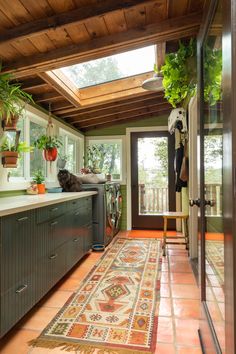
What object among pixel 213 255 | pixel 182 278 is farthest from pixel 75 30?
pixel 182 278

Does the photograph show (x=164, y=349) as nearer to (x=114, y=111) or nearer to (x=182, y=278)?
(x=182, y=278)

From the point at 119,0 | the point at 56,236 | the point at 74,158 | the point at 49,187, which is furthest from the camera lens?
the point at 74,158

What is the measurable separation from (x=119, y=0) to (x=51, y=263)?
2.18m

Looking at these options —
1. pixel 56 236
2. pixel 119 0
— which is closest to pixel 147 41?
pixel 119 0

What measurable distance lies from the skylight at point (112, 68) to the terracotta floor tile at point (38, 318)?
2.58m

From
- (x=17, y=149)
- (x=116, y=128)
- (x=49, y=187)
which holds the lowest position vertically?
(x=49, y=187)

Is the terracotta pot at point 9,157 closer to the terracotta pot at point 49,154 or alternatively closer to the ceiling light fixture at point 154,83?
the terracotta pot at point 49,154

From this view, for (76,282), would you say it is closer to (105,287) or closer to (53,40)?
(105,287)

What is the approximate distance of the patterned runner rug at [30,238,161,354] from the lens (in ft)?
5.42

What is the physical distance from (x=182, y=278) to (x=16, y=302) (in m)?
1.74

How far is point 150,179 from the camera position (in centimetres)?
539

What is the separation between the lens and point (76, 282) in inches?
105

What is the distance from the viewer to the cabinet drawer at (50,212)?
2037 mm

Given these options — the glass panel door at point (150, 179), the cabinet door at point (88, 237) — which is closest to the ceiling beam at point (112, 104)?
the glass panel door at point (150, 179)
